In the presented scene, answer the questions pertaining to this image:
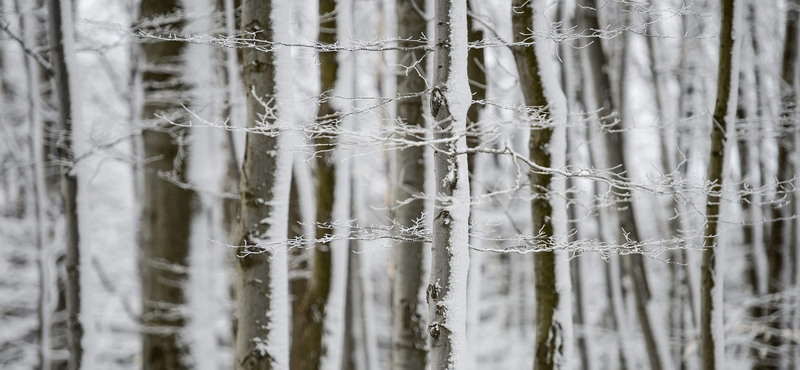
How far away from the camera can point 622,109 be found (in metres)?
8.09

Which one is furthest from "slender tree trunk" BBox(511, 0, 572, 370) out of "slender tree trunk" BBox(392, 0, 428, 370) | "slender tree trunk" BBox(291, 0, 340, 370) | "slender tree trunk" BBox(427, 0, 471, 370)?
"slender tree trunk" BBox(291, 0, 340, 370)

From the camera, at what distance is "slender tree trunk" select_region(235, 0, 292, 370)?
11.3 feet

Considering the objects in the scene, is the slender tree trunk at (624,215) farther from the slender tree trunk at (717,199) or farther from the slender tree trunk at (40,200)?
the slender tree trunk at (40,200)

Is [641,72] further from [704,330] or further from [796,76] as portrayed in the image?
[704,330]

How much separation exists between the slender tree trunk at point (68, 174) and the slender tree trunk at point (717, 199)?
16.7 ft

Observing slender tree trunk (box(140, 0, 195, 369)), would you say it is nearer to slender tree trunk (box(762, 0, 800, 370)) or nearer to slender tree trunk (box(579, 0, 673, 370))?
slender tree trunk (box(579, 0, 673, 370))

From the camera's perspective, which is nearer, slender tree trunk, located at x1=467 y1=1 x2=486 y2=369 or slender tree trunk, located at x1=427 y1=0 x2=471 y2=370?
slender tree trunk, located at x1=427 y1=0 x2=471 y2=370

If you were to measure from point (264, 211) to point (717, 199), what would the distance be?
360 centimetres

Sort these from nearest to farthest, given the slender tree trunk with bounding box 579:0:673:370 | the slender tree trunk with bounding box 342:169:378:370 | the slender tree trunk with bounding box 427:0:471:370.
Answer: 1. the slender tree trunk with bounding box 427:0:471:370
2. the slender tree trunk with bounding box 579:0:673:370
3. the slender tree trunk with bounding box 342:169:378:370

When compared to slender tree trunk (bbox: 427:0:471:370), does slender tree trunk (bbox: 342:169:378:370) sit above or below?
below

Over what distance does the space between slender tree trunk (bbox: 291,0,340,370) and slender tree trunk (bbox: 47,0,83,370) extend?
183 cm

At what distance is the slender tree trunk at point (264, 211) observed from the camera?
3.46m

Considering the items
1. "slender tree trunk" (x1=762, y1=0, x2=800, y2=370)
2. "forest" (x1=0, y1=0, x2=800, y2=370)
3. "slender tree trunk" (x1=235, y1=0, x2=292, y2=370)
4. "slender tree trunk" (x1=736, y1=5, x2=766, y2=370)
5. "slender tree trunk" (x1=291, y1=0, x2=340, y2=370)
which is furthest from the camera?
"slender tree trunk" (x1=736, y1=5, x2=766, y2=370)

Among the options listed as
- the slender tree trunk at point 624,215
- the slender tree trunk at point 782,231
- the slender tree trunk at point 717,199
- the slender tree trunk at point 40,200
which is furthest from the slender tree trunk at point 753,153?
the slender tree trunk at point 40,200
